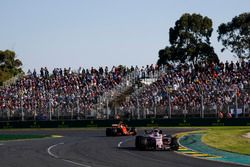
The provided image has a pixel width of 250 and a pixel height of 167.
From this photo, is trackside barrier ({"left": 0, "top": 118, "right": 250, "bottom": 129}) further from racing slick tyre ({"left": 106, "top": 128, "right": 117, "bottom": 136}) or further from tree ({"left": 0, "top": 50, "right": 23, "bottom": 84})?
tree ({"left": 0, "top": 50, "right": 23, "bottom": 84})

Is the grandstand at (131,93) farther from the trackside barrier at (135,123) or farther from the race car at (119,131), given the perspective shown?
the race car at (119,131)

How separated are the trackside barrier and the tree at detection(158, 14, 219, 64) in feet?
85.3

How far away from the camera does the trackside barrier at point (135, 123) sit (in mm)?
45803

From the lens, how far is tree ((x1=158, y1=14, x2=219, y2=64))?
74.3m

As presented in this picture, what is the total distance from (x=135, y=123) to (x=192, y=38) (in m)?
28.0

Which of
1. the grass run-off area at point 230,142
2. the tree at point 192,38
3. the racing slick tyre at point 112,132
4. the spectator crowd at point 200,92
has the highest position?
the tree at point 192,38

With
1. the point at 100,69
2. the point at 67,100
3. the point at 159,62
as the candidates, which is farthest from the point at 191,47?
the point at 67,100

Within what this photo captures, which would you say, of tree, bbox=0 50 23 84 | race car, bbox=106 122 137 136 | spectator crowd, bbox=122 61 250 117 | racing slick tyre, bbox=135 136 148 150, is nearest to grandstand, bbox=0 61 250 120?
spectator crowd, bbox=122 61 250 117

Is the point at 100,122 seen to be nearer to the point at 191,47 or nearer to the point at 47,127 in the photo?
the point at 47,127

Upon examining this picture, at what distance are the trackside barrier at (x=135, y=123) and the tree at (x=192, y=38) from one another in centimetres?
A: 2599

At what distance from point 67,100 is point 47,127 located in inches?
135

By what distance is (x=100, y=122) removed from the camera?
51844 mm

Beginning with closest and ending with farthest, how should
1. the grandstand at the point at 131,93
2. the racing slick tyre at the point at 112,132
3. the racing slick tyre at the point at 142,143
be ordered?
the racing slick tyre at the point at 142,143 → the racing slick tyre at the point at 112,132 → the grandstand at the point at 131,93

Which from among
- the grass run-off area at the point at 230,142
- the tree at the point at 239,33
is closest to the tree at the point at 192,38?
the tree at the point at 239,33
